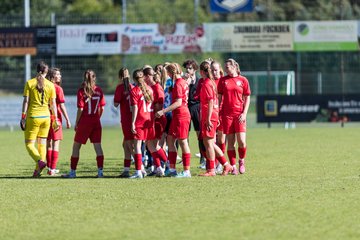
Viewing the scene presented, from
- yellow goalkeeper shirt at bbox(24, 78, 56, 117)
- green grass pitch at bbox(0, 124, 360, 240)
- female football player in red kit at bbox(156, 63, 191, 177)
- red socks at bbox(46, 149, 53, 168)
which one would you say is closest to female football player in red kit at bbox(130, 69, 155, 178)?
female football player in red kit at bbox(156, 63, 191, 177)

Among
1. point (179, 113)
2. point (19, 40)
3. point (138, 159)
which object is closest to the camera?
point (179, 113)

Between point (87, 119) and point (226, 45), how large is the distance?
28.2 m

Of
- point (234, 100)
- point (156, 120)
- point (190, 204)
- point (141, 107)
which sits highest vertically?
point (234, 100)

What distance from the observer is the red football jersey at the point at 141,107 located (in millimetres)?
15523

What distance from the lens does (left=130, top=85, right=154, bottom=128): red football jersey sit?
50.9 ft

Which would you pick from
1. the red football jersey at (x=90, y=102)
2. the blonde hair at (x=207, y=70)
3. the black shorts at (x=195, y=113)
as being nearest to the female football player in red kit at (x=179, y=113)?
the blonde hair at (x=207, y=70)

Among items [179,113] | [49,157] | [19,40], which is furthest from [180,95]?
[19,40]

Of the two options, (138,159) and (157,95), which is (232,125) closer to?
(157,95)

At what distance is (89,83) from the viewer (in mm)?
15719

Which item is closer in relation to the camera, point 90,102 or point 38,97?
point 90,102

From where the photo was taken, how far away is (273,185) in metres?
14.0

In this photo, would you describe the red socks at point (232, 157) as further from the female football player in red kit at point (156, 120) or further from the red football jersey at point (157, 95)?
the red football jersey at point (157, 95)

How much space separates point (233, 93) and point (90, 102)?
91.9 inches

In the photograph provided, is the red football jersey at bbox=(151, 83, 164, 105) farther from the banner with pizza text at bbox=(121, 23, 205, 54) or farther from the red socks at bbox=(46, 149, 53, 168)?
the banner with pizza text at bbox=(121, 23, 205, 54)
